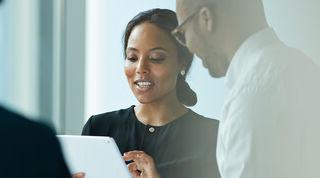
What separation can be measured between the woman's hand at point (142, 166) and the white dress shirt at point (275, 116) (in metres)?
0.23

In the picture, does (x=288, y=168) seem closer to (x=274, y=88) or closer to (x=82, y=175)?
(x=274, y=88)

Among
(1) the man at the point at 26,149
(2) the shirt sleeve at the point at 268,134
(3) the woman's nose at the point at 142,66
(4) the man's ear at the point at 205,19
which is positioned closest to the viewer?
(1) the man at the point at 26,149

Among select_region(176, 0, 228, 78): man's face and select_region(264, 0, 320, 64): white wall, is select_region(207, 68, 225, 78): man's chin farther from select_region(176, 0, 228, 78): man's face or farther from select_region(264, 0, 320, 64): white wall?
select_region(264, 0, 320, 64): white wall

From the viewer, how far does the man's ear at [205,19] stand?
125cm

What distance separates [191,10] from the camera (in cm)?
128

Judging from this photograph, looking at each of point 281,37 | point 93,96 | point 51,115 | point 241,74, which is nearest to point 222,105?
point 241,74

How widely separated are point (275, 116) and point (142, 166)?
38 cm

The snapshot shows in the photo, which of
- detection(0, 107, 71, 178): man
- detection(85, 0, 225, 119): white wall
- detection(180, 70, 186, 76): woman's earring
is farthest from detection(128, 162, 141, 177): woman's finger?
detection(0, 107, 71, 178): man

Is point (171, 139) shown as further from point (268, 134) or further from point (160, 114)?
point (268, 134)

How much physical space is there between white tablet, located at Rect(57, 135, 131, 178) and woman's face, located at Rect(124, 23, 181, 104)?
15 cm

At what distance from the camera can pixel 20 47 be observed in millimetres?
1455

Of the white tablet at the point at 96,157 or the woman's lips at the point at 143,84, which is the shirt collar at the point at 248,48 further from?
the white tablet at the point at 96,157

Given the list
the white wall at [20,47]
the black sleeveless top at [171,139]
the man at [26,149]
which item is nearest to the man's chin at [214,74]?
the black sleeveless top at [171,139]

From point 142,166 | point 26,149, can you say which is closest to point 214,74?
point 142,166
